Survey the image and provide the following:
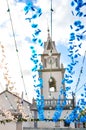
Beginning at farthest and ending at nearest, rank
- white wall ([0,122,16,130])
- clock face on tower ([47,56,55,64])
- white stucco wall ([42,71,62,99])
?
1. clock face on tower ([47,56,55,64])
2. white stucco wall ([42,71,62,99])
3. white wall ([0,122,16,130])

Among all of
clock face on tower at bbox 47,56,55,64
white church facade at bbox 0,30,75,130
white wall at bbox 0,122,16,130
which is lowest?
white wall at bbox 0,122,16,130

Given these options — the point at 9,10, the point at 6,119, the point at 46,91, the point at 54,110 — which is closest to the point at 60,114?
the point at 54,110

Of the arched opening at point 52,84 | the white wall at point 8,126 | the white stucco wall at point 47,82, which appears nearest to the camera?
the white wall at point 8,126

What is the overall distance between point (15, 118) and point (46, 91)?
5.09 metres

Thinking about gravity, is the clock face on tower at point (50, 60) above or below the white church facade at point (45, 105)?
above

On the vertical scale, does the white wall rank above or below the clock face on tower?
below

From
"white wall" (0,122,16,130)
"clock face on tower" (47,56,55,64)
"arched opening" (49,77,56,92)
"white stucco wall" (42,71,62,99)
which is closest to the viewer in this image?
"white wall" (0,122,16,130)

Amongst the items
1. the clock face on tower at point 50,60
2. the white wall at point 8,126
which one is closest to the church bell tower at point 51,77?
the clock face on tower at point 50,60

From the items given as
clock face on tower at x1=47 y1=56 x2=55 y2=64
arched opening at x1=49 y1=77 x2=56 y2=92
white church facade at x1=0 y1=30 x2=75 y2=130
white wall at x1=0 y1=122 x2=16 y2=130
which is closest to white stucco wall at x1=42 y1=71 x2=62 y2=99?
white church facade at x1=0 y1=30 x2=75 y2=130

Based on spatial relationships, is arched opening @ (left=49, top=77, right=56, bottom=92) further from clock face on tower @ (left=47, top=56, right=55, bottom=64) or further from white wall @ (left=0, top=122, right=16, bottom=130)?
white wall @ (left=0, top=122, right=16, bottom=130)

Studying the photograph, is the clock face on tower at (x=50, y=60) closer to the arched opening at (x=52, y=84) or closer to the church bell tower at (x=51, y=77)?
the church bell tower at (x=51, y=77)

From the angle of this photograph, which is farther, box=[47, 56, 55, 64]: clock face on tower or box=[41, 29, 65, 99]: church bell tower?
box=[47, 56, 55, 64]: clock face on tower

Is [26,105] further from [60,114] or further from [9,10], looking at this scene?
[9,10]

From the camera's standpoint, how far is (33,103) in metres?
35.3
